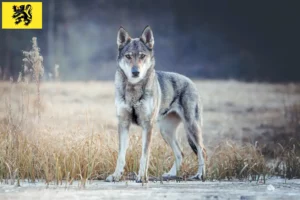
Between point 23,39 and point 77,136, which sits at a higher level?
point 23,39

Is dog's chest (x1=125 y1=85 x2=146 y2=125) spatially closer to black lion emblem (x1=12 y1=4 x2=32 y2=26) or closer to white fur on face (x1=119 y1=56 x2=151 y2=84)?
white fur on face (x1=119 y1=56 x2=151 y2=84)

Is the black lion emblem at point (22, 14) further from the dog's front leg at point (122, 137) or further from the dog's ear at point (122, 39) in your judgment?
the dog's front leg at point (122, 137)

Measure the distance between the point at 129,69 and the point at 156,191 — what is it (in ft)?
3.74

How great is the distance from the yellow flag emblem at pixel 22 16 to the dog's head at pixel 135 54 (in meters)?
1.38

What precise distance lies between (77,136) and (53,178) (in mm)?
677

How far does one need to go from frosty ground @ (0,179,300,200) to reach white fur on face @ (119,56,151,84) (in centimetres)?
94

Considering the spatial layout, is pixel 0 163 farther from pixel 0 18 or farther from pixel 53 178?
pixel 0 18

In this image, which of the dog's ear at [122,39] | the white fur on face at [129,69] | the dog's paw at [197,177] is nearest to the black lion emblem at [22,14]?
the dog's ear at [122,39]

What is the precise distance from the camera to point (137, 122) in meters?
5.98

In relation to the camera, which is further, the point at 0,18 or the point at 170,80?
the point at 0,18

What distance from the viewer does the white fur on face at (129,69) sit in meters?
5.88

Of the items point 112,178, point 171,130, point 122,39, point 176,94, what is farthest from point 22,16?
point 112,178

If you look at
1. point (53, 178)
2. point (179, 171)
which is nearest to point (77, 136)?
point (53, 178)

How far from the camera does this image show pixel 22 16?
6969mm
